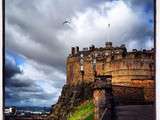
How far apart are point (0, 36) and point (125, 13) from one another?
1.12m

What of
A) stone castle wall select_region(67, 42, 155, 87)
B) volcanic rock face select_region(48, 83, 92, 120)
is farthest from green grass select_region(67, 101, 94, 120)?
stone castle wall select_region(67, 42, 155, 87)

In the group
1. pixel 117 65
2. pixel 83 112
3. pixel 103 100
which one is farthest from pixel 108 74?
pixel 83 112

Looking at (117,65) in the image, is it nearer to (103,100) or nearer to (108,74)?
(108,74)

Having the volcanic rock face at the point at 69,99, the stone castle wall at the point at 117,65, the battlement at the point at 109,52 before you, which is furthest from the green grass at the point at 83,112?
the battlement at the point at 109,52

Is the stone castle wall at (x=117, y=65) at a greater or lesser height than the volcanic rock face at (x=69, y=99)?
greater

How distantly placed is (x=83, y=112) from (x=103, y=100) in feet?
0.66

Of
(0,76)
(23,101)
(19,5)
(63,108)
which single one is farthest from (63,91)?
(19,5)

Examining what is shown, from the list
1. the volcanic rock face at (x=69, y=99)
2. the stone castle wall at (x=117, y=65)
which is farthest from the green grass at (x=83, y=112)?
the stone castle wall at (x=117, y=65)

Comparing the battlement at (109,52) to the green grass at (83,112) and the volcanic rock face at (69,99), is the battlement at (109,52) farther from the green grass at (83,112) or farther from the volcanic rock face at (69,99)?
the green grass at (83,112)

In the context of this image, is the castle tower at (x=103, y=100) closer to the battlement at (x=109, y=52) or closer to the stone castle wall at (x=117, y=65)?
the stone castle wall at (x=117, y=65)

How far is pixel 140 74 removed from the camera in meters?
3.16

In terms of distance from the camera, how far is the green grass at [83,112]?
3.19 m

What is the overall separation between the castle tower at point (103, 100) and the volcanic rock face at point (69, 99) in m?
0.08

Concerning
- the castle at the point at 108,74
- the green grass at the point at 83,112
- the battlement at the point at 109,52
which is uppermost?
the battlement at the point at 109,52
